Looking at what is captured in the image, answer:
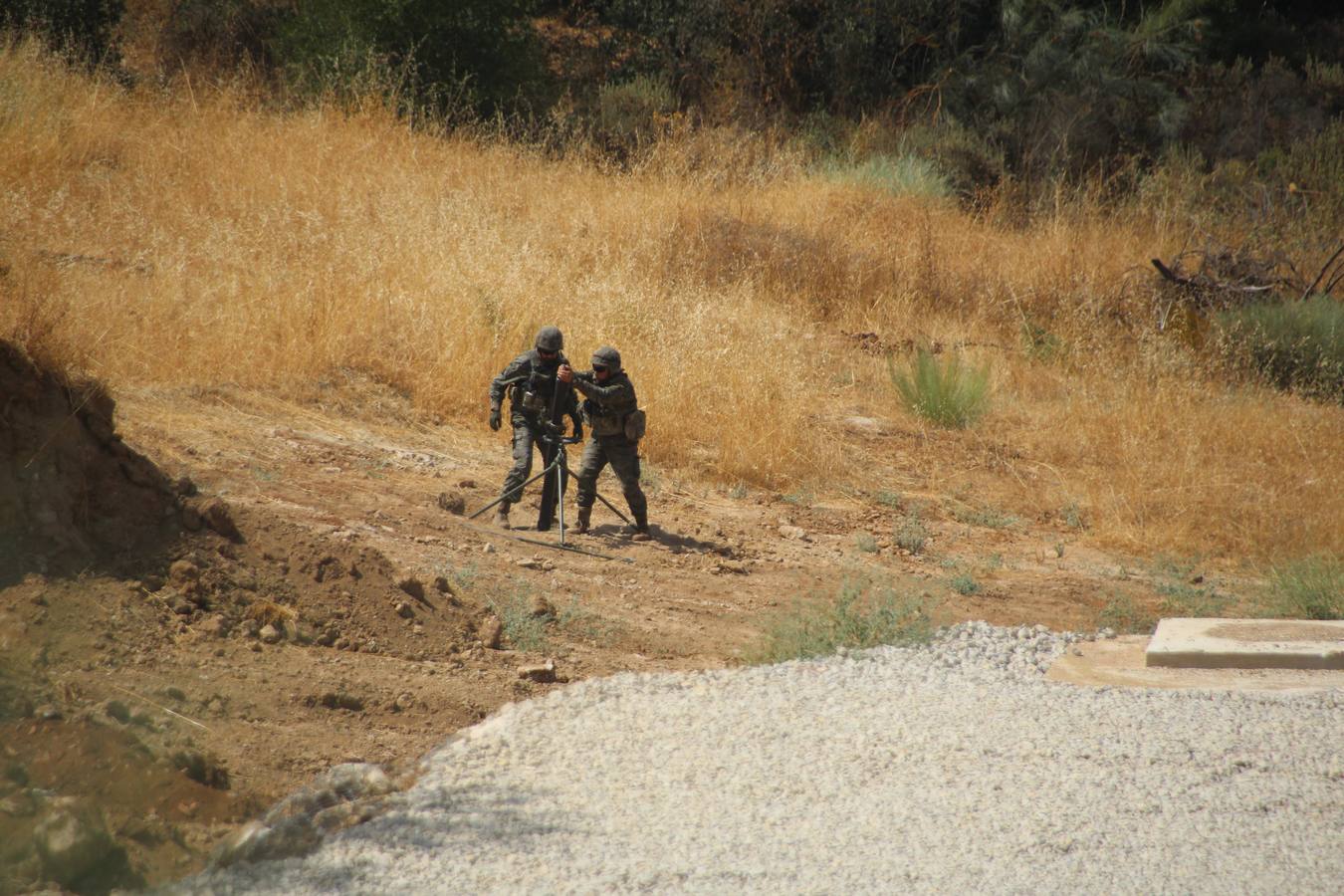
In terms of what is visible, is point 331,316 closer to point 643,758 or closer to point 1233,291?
point 643,758

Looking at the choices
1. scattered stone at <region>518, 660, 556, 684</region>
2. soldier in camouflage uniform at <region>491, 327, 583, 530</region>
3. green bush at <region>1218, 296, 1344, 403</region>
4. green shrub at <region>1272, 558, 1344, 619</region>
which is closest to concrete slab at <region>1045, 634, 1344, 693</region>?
green shrub at <region>1272, 558, 1344, 619</region>

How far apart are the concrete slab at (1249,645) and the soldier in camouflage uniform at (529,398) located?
3.60m

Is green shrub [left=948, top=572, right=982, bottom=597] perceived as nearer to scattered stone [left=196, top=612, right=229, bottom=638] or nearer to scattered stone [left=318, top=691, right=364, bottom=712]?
scattered stone [left=318, top=691, right=364, bottom=712]

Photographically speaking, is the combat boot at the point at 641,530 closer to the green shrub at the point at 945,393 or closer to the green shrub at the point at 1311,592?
the green shrub at the point at 1311,592

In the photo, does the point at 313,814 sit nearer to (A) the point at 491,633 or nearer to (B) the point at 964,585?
(A) the point at 491,633

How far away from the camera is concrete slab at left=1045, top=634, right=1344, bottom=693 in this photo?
4691 millimetres

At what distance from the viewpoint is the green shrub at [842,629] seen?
527 centimetres

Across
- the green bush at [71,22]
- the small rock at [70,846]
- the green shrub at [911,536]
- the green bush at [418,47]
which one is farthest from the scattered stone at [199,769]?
the green bush at [71,22]

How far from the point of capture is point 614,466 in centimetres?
736

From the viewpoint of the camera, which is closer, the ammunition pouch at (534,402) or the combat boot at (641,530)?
the ammunition pouch at (534,402)

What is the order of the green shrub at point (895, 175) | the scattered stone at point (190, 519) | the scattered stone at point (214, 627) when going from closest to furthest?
the scattered stone at point (214, 627), the scattered stone at point (190, 519), the green shrub at point (895, 175)

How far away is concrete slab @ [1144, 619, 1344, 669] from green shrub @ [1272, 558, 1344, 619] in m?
0.88

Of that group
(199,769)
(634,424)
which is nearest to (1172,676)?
(634,424)

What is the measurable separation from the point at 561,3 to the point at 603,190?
10030mm
